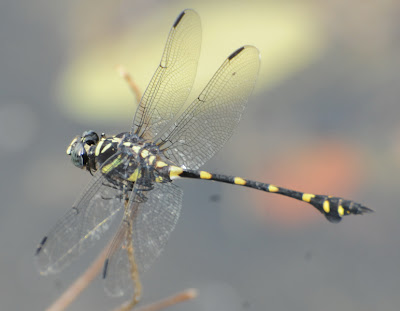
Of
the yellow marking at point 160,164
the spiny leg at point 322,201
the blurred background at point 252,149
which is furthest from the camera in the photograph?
the blurred background at point 252,149

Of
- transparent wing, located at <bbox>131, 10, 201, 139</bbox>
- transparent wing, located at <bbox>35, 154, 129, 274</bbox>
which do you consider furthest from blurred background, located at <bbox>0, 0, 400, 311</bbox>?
transparent wing, located at <bbox>35, 154, 129, 274</bbox>

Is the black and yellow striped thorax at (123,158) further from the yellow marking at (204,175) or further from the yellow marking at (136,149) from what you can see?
the yellow marking at (204,175)

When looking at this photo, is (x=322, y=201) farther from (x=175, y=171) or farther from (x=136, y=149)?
(x=136, y=149)

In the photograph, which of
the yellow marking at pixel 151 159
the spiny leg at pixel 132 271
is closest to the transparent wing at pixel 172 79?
the yellow marking at pixel 151 159

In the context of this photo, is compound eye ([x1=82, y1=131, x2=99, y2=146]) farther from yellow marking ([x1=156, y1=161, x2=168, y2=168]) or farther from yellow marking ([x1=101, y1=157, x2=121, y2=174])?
yellow marking ([x1=156, y1=161, x2=168, y2=168])

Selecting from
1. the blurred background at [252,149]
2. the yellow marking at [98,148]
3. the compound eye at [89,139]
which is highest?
the compound eye at [89,139]

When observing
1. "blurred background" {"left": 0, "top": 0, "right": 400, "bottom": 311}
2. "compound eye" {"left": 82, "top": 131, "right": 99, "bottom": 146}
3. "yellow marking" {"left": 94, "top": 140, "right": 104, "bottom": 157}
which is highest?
"compound eye" {"left": 82, "top": 131, "right": 99, "bottom": 146}

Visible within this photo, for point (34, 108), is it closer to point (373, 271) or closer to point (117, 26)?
point (117, 26)

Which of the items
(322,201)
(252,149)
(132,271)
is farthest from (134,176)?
(252,149)
